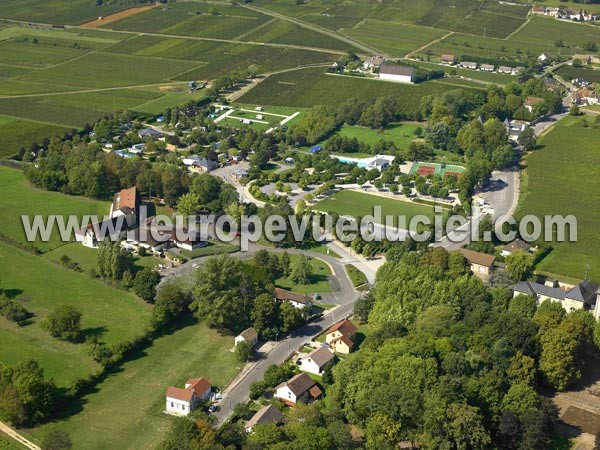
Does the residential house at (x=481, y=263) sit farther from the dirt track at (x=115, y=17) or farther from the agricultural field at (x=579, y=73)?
the dirt track at (x=115, y=17)

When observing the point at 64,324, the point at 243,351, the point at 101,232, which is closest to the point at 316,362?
the point at 243,351

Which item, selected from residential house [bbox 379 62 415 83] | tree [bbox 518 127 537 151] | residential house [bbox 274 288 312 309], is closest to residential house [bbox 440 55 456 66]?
residential house [bbox 379 62 415 83]

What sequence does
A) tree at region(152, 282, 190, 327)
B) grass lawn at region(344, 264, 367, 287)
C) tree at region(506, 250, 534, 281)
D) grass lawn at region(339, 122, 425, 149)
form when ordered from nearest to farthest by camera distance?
tree at region(152, 282, 190, 327), tree at region(506, 250, 534, 281), grass lawn at region(344, 264, 367, 287), grass lawn at region(339, 122, 425, 149)

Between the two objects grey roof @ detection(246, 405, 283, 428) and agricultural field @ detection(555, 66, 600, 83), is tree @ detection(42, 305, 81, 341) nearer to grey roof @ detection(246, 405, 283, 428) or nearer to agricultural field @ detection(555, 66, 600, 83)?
grey roof @ detection(246, 405, 283, 428)

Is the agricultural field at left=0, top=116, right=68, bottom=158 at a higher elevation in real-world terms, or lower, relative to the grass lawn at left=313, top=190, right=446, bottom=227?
higher

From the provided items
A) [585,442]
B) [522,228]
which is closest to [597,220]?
[522,228]

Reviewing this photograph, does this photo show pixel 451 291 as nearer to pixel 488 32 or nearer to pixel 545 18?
pixel 488 32
